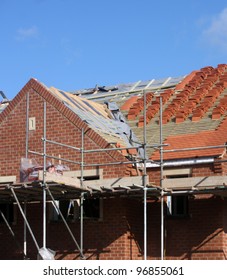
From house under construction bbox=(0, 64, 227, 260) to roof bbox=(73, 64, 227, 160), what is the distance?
58 millimetres

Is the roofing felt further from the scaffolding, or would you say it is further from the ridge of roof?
the scaffolding

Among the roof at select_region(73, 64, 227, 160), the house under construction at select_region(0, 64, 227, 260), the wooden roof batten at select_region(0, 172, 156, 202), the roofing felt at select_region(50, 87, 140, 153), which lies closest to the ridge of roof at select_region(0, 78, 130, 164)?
the house under construction at select_region(0, 64, 227, 260)

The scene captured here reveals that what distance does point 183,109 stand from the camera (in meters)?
27.3

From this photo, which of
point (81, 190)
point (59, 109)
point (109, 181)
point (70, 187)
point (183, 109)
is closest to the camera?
point (70, 187)

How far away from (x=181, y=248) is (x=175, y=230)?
2.04 ft

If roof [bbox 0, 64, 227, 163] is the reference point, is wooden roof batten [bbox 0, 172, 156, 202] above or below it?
below

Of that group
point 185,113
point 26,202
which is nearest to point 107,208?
point 26,202

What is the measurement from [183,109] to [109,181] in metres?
4.95

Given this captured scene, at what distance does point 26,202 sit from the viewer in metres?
25.2

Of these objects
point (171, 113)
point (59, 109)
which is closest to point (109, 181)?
point (59, 109)

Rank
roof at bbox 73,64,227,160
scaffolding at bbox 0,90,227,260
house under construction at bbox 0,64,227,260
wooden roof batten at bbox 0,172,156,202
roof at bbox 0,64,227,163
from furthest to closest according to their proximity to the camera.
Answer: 1. roof at bbox 0,64,227,163
2. roof at bbox 73,64,227,160
3. house under construction at bbox 0,64,227,260
4. scaffolding at bbox 0,90,227,260
5. wooden roof batten at bbox 0,172,156,202

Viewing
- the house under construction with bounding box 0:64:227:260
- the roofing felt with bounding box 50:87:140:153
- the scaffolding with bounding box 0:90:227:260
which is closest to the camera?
the scaffolding with bounding box 0:90:227:260

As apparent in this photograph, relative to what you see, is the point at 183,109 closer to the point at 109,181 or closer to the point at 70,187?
the point at 109,181

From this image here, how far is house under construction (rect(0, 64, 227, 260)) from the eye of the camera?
23.3 metres
